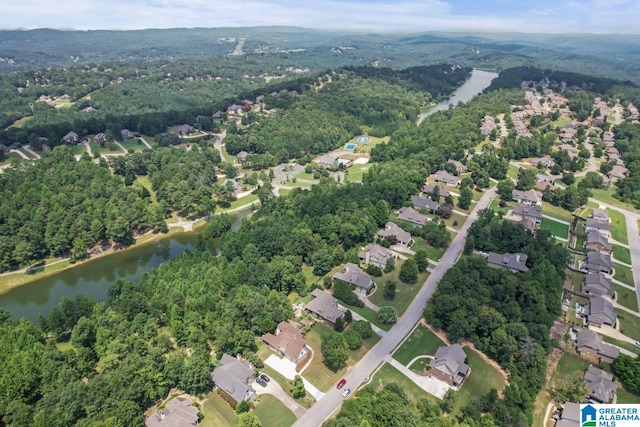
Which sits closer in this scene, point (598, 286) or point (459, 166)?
point (598, 286)

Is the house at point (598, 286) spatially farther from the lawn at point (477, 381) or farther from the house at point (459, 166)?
the house at point (459, 166)

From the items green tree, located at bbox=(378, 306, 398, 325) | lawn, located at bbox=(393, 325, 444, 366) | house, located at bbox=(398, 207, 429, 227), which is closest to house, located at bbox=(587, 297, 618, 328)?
lawn, located at bbox=(393, 325, 444, 366)

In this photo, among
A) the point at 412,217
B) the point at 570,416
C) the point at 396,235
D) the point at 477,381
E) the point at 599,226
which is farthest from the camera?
the point at 412,217

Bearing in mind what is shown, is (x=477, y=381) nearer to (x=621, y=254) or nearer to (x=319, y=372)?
(x=319, y=372)

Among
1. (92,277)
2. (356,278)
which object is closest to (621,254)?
(356,278)

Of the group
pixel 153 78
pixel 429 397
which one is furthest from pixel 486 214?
pixel 153 78

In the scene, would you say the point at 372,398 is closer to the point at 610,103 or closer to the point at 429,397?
the point at 429,397

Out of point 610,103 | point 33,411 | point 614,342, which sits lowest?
point 614,342

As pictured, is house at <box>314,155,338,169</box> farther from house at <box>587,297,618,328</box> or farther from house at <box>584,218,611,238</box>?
house at <box>587,297,618,328</box>
